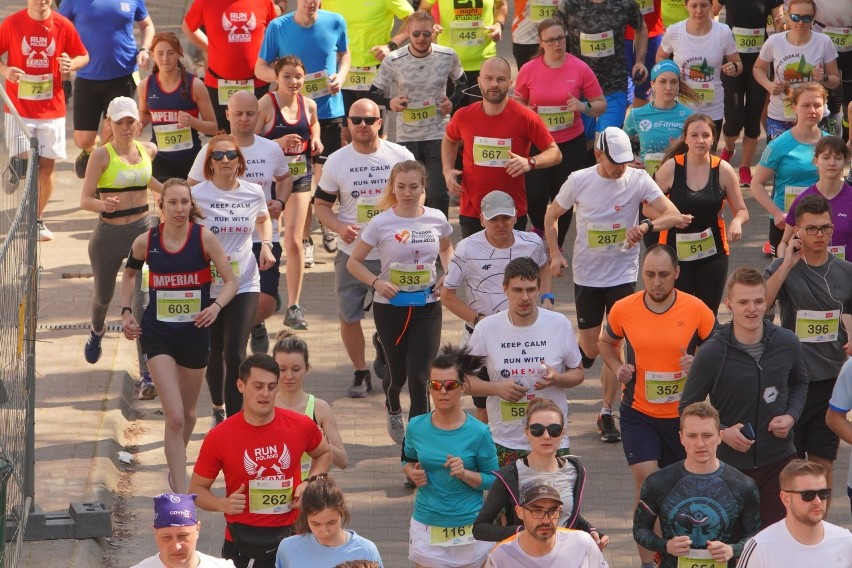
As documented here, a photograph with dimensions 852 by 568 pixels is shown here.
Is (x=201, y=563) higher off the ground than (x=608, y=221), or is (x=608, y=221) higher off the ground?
(x=608, y=221)

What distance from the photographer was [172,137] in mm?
12461

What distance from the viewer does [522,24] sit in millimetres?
15539

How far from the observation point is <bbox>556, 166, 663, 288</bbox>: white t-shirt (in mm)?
10555

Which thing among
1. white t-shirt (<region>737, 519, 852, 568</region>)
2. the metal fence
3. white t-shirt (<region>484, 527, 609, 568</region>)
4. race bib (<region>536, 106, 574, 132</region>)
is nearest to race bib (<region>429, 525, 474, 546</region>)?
white t-shirt (<region>484, 527, 609, 568</region>)

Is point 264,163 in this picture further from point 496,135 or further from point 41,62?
point 41,62

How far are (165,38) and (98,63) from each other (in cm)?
209

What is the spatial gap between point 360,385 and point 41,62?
4046 millimetres

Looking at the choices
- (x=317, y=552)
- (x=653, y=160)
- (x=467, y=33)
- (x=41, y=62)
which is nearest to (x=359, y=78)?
(x=467, y=33)

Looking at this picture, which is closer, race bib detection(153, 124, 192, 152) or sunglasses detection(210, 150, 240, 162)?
sunglasses detection(210, 150, 240, 162)

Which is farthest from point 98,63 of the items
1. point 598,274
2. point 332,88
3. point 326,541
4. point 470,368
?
point 326,541

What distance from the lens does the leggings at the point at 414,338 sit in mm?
10195

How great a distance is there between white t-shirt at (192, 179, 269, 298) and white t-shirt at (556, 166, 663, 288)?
190cm

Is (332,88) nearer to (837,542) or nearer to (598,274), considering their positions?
(598,274)

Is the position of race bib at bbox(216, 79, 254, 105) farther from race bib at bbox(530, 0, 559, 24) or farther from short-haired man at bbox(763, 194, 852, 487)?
short-haired man at bbox(763, 194, 852, 487)
